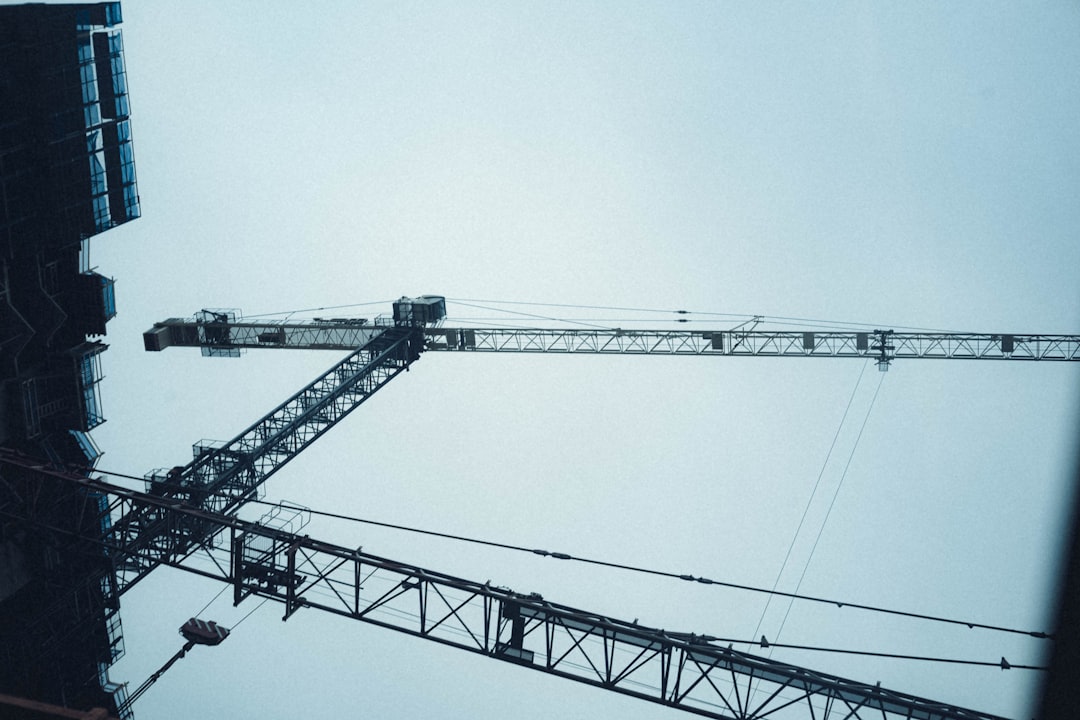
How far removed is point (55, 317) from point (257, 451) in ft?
34.9

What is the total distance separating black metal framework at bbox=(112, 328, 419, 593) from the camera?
102ft

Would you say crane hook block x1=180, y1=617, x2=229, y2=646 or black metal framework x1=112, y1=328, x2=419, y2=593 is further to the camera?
black metal framework x1=112, y1=328, x2=419, y2=593

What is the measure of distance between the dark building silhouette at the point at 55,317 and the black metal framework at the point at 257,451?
6.16 feet

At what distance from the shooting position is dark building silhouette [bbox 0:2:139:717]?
3030 cm

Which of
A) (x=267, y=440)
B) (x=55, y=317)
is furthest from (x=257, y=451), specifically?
(x=55, y=317)

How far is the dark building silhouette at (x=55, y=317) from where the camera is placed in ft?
99.4

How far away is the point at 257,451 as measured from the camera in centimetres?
3934

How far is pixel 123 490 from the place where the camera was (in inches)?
975

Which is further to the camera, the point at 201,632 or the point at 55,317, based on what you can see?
the point at 55,317

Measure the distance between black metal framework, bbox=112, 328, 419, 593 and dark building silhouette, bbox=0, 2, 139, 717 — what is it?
188 cm

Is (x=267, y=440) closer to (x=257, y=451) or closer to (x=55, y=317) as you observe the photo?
(x=257, y=451)

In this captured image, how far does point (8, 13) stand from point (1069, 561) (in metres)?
37.3

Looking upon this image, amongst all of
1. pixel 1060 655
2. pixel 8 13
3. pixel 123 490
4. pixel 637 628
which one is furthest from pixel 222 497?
pixel 1060 655

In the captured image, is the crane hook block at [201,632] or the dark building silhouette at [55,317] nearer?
the crane hook block at [201,632]
